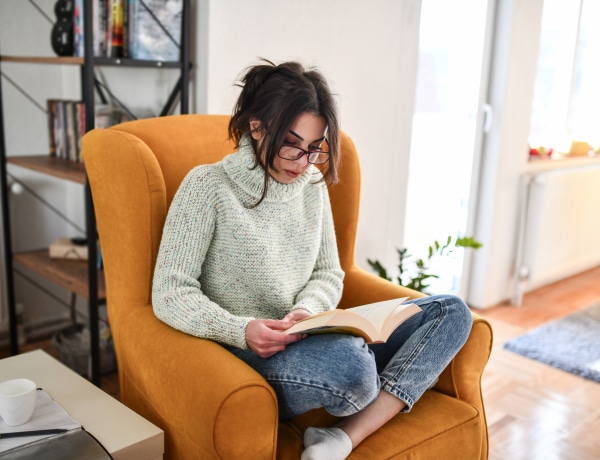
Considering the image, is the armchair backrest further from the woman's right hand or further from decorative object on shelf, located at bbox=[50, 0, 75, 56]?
decorative object on shelf, located at bbox=[50, 0, 75, 56]

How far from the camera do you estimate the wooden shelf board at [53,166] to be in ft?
6.33

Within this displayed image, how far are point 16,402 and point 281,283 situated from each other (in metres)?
0.59

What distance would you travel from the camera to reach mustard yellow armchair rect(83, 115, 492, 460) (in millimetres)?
1166

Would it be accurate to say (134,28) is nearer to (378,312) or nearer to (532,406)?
(378,312)

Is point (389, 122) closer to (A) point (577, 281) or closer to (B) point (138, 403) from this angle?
(B) point (138, 403)

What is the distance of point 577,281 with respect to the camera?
12.4 ft

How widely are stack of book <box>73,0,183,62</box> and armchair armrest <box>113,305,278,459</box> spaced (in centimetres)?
90

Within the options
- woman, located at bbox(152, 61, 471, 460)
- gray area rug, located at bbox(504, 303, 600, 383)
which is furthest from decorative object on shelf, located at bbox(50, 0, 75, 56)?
gray area rug, located at bbox(504, 303, 600, 383)

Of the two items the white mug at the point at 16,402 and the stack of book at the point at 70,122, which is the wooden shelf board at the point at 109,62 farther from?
the white mug at the point at 16,402

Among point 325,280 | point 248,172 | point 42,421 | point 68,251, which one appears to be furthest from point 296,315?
point 68,251

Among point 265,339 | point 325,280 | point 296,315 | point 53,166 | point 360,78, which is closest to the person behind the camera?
point 265,339

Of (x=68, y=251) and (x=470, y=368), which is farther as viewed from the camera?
(x=68, y=251)

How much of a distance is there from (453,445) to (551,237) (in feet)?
7.37

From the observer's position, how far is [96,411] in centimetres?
132
